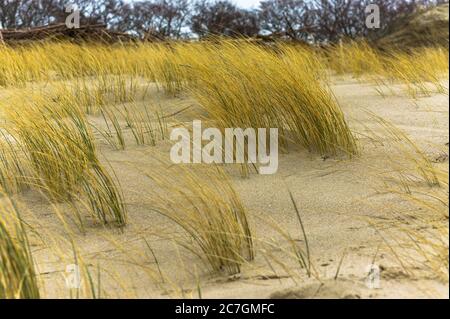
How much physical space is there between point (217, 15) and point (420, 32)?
557 centimetres

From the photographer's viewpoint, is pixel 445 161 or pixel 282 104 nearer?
pixel 445 161

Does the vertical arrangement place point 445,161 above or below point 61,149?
below

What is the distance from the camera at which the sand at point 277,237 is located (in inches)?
69.6

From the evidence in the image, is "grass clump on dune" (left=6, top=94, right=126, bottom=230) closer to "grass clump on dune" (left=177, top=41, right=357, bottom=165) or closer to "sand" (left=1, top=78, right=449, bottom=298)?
"sand" (left=1, top=78, right=449, bottom=298)

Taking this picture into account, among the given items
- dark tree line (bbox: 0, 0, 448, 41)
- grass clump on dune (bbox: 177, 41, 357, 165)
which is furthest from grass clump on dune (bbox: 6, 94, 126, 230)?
dark tree line (bbox: 0, 0, 448, 41)

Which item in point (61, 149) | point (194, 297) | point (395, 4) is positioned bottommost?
point (194, 297)

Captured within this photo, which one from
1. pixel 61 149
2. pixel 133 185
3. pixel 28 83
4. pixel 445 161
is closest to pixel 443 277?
pixel 445 161

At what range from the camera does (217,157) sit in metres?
3.14

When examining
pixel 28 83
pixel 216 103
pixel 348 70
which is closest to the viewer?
pixel 216 103

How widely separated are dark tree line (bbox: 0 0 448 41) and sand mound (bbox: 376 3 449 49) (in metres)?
1.12

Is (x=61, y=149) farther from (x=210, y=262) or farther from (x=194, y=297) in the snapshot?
(x=194, y=297)

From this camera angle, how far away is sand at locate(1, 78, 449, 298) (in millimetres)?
1768

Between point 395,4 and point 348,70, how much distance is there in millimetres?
8435

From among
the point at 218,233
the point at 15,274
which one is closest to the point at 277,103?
the point at 218,233
